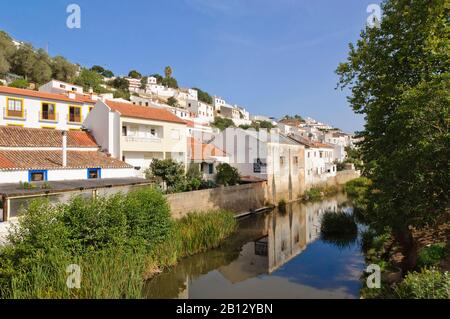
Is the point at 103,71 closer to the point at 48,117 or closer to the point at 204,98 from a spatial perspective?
the point at 204,98

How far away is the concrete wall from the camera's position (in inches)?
805

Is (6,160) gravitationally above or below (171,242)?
above

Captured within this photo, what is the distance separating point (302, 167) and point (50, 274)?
3358 cm

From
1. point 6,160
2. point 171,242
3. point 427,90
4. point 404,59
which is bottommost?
point 171,242

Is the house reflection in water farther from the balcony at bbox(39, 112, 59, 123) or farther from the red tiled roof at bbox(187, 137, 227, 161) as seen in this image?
the balcony at bbox(39, 112, 59, 123)

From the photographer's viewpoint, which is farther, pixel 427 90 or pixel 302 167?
pixel 302 167

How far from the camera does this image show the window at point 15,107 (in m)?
25.7

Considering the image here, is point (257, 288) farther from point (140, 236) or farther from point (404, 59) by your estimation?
point (404, 59)

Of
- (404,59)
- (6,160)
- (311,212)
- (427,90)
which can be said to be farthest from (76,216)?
(311,212)

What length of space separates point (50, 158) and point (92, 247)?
487 inches

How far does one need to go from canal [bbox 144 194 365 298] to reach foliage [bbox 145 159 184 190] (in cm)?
614

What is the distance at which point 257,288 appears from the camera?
13.0 metres
